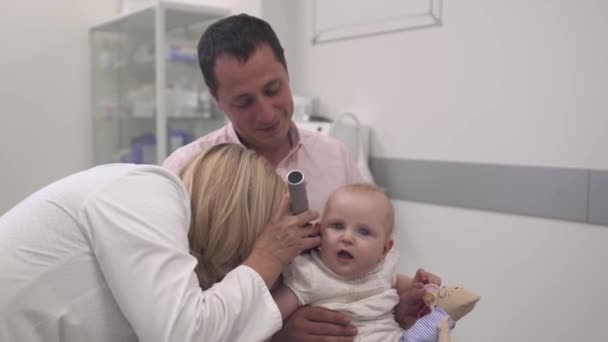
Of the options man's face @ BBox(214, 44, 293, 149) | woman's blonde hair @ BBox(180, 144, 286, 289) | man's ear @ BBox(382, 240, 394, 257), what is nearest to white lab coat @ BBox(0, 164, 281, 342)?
woman's blonde hair @ BBox(180, 144, 286, 289)

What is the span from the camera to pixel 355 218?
4.82 ft

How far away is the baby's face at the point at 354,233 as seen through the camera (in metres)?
1.45

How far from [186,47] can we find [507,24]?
206cm

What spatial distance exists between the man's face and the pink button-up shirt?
131 millimetres

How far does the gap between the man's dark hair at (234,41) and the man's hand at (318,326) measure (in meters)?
0.76

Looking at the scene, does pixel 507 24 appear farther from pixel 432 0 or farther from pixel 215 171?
pixel 215 171

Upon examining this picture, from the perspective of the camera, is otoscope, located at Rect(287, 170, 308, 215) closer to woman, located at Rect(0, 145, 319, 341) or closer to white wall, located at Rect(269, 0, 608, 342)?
woman, located at Rect(0, 145, 319, 341)

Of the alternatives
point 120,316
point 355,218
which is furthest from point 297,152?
point 120,316

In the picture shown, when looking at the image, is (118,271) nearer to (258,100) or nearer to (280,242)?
(280,242)

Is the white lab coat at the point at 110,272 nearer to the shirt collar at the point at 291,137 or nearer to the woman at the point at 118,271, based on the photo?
the woman at the point at 118,271

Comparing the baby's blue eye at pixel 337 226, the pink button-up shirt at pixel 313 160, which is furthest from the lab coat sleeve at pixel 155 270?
the pink button-up shirt at pixel 313 160

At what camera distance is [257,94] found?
5.65 ft

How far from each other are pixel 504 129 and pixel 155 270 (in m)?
1.96

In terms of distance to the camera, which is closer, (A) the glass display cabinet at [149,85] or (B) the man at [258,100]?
(B) the man at [258,100]
